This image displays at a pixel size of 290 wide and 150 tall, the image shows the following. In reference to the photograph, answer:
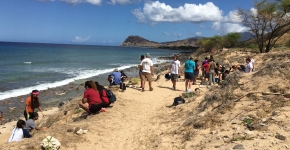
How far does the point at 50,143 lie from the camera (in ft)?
17.3

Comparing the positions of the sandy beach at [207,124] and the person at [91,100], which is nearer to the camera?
the sandy beach at [207,124]

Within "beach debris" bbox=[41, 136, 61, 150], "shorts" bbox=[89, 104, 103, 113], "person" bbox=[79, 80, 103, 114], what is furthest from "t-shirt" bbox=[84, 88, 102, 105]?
"beach debris" bbox=[41, 136, 61, 150]

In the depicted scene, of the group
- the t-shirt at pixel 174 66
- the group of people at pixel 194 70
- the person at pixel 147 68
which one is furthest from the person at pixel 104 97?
the t-shirt at pixel 174 66

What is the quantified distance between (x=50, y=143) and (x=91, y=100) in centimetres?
247

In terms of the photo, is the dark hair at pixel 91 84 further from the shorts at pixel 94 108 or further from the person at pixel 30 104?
the person at pixel 30 104

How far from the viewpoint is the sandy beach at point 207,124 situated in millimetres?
4512

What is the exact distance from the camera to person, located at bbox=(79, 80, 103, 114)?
756 centimetres

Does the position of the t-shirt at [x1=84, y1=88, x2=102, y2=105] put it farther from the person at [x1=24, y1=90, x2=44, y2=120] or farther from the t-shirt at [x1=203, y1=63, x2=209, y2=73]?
the t-shirt at [x1=203, y1=63, x2=209, y2=73]

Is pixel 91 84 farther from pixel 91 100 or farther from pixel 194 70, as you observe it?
pixel 194 70

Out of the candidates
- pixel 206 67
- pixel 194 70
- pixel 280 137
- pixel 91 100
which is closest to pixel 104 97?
pixel 91 100

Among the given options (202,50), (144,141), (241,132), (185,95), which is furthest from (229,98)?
(202,50)

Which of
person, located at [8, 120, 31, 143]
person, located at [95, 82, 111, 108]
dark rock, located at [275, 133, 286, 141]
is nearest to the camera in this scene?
dark rock, located at [275, 133, 286, 141]

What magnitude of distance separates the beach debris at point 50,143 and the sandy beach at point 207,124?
21cm

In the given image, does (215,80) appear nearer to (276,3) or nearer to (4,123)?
(4,123)
